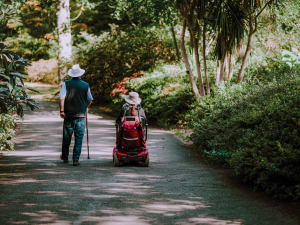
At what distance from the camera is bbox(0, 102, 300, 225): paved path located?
4039mm

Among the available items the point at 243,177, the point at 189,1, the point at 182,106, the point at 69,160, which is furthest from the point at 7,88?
the point at 182,106

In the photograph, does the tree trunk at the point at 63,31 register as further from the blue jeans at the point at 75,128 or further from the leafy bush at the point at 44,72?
the blue jeans at the point at 75,128

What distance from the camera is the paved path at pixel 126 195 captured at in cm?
404

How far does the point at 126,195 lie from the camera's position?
4.91 metres

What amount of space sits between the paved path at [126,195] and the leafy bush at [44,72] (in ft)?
74.9

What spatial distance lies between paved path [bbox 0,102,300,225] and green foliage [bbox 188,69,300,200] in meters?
0.29

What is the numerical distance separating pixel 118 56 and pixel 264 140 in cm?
1294

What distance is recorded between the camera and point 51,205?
4.42m

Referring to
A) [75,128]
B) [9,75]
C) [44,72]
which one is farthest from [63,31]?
[9,75]

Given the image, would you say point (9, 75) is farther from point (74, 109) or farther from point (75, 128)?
point (75, 128)

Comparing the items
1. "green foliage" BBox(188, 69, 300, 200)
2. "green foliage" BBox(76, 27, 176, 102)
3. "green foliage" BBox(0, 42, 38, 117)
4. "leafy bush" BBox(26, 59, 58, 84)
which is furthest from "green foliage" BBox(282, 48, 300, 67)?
"leafy bush" BBox(26, 59, 58, 84)

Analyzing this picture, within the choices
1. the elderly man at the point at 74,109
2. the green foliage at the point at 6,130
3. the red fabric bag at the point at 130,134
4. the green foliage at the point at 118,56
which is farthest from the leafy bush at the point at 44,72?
the red fabric bag at the point at 130,134

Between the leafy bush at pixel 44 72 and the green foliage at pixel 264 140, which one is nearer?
the green foliage at pixel 264 140

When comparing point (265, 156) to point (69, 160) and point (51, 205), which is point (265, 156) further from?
point (69, 160)
